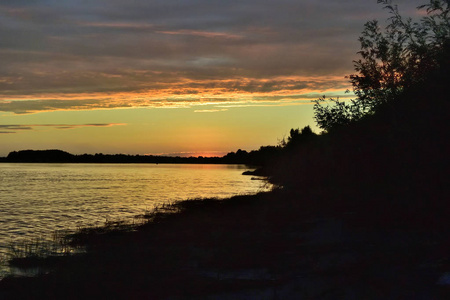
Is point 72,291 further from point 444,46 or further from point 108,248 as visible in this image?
point 444,46

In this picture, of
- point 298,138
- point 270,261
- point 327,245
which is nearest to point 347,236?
point 327,245

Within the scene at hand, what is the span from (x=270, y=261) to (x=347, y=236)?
6369mm

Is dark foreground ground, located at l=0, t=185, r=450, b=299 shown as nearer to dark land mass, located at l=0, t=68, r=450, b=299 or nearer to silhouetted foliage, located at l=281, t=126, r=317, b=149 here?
dark land mass, located at l=0, t=68, r=450, b=299

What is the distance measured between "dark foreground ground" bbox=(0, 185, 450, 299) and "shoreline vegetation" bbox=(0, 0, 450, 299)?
0.06m

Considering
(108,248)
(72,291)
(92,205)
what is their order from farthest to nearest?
(92,205) < (108,248) < (72,291)

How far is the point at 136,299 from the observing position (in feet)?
51.4

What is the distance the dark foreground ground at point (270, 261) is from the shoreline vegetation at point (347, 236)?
6 cm

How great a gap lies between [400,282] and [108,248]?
1656cm

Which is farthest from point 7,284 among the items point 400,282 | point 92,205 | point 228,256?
point 92,205

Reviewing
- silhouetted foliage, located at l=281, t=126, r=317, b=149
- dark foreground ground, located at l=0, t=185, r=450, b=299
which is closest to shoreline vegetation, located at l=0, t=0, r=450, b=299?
dark foreground ground, located at l=0, t=185, r=450, b=299

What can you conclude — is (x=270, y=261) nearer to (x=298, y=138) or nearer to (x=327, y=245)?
(x=327, y=245)

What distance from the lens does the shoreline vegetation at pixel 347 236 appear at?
1622 centimetres

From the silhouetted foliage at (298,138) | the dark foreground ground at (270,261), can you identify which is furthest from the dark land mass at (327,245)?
the silhouetted foliage at (298,138)

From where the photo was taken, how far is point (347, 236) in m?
24.2
